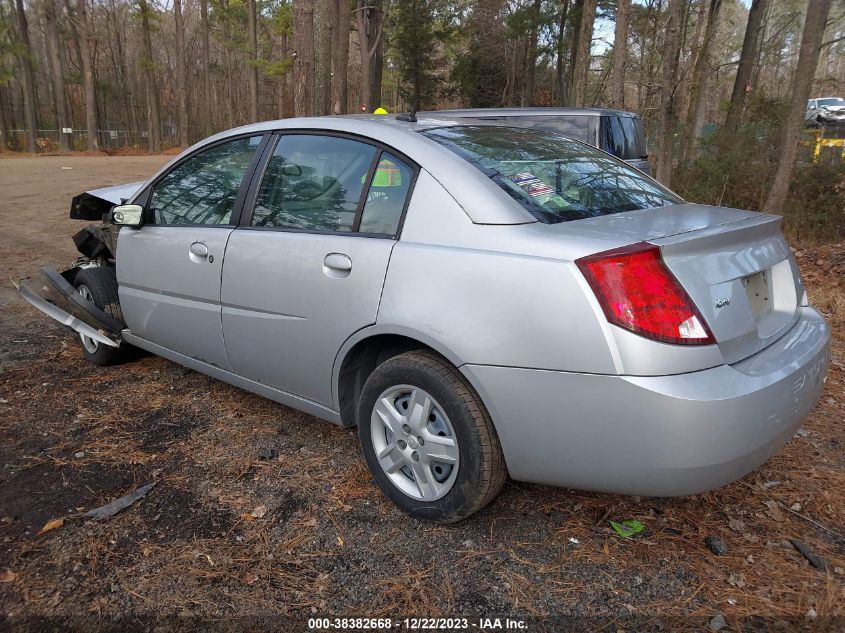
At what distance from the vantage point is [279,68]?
25.9 meters

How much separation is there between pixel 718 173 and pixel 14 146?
42.0 meters

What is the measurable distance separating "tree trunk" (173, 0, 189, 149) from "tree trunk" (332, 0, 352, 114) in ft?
86.8

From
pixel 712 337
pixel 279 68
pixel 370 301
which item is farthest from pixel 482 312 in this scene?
pixel 279 68

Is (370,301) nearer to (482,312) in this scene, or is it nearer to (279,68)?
(482,312)

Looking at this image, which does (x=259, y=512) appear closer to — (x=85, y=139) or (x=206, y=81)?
(x=85, y=139)

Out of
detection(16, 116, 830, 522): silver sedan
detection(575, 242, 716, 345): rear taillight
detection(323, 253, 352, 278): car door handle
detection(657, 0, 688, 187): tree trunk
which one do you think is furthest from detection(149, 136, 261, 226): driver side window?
detection(657, 0, 688, 187): tree trunk

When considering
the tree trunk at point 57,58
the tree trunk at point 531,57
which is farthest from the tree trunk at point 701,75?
the tree trunk at point 57,58

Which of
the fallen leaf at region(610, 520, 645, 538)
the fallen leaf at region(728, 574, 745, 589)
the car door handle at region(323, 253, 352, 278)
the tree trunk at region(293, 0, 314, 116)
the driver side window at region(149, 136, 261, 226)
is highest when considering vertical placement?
the tree trunk at region(293, 0, 314, 116)

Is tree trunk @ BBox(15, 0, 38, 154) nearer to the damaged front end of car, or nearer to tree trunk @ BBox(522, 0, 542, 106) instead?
tree trunk @ BBox(522, 0, 542, 106)

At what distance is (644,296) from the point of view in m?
2.01

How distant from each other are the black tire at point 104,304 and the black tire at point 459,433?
273 cm

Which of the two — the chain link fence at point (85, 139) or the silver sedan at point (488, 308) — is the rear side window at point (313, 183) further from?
the chain link fence at point (85, 139)

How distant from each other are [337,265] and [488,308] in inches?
31.8

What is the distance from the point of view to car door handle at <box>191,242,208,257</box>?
3348mm
